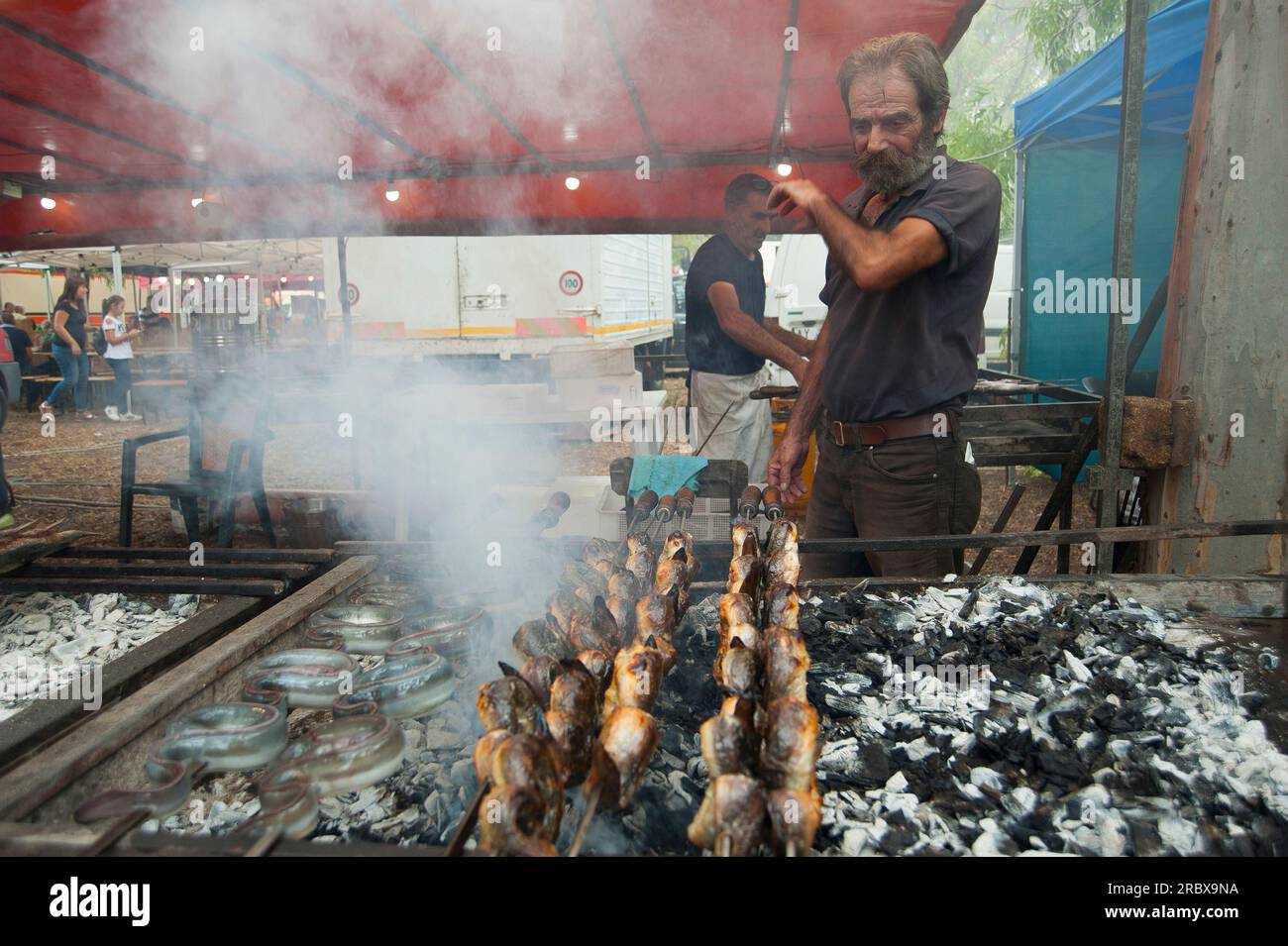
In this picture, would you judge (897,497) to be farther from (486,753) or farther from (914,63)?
(486,753)

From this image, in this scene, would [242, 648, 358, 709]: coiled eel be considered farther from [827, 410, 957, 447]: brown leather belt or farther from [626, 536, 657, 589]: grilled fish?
[827, 410, 957, 447]: brown leather belt

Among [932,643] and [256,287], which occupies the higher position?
[256,287]

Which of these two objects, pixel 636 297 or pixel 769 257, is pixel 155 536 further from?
pixel 769 257

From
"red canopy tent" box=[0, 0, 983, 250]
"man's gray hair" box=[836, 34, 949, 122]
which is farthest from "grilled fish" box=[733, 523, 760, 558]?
"red canopy tent" box=[0, 0, 983, 250]

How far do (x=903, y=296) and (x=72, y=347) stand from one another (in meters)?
19.4

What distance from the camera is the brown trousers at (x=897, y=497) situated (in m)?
3.41

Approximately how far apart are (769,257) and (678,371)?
5236 millimetres

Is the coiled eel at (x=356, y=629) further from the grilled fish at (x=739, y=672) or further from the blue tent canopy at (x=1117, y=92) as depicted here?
the blue tent canopy at (x=1117, y=92)

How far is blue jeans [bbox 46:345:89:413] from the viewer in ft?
56.6

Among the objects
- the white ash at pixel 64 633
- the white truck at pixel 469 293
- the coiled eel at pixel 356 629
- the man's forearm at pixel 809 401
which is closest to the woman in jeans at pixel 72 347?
the white truck at pixel 469 293

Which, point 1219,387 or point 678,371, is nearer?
point 1219,387

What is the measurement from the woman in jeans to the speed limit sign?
11990 millimetres

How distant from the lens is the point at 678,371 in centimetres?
2141
